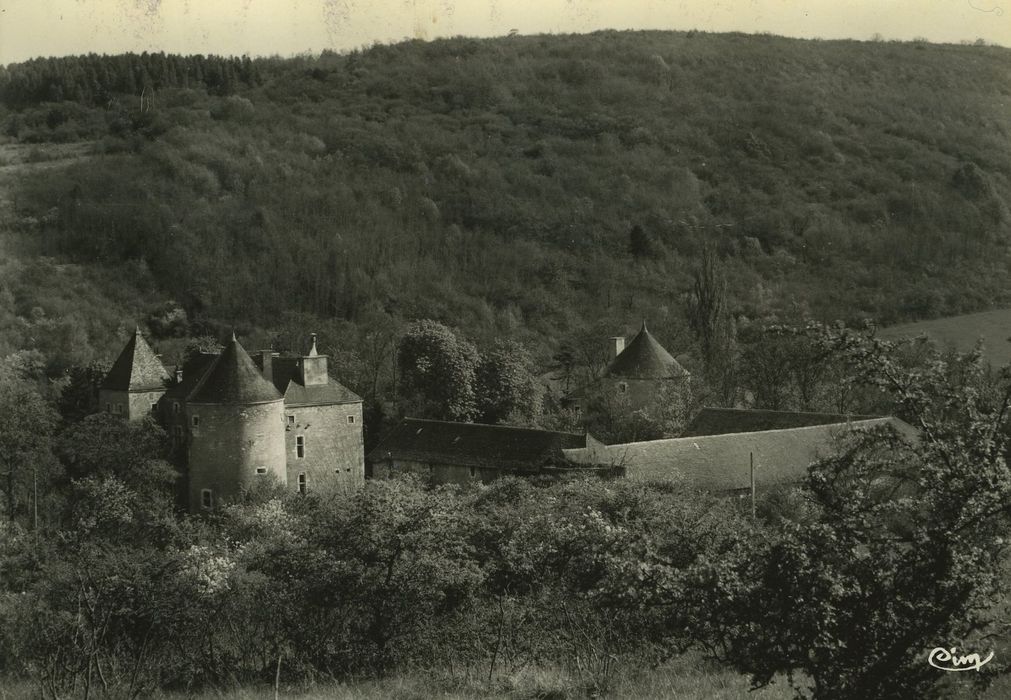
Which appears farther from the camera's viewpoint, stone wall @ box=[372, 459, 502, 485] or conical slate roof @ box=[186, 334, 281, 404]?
conical slate roof @ box=[186, 334, 281, 404]

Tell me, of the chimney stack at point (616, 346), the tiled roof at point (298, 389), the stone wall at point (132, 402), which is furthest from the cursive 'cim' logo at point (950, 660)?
the chimney stack at point (616, 346)

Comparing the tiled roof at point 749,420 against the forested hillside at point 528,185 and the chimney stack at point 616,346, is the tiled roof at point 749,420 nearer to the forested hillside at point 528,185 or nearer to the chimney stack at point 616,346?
the chimney stack at point 616,346

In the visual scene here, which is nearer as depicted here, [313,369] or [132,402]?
[313,369]

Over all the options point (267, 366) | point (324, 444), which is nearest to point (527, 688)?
point (267, 366)

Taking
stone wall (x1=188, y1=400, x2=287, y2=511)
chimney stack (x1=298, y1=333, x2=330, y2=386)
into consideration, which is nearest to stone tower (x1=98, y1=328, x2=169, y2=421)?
stone wall (x1=188, y1=400, x2=287, y2=511)

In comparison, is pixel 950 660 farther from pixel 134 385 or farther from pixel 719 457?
pixel 134 385

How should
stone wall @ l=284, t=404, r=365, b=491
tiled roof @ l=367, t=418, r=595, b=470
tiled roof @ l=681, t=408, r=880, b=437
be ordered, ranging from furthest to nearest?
1. stone wall @ l=284, t=404, r=365, b=491
2. tiled roof @ l=681, t=408, r=880, b=437
3. tiled roof @ l=367, t=418, r=595, b=470

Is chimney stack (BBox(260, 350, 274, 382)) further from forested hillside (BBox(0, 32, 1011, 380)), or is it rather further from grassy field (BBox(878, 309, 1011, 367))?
grassy field (BBox(878, 309, 1011, 367))

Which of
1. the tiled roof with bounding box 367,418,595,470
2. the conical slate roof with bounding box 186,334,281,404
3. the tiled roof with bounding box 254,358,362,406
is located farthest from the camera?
the tiled roof with bounding box 254,358,362,406
